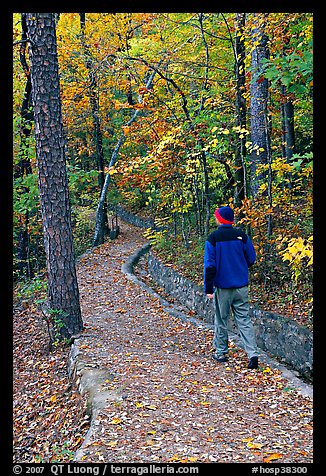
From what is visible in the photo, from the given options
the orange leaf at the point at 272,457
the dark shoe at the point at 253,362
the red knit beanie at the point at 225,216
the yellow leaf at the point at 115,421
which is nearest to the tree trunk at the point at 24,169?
the red knit beanie at the point at 225,216

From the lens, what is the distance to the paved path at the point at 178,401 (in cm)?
402

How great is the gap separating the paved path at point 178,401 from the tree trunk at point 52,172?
0.71m

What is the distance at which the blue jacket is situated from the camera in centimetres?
619

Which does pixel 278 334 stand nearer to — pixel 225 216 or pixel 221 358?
pixel 221 358

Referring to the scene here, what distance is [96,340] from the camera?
25.1ft

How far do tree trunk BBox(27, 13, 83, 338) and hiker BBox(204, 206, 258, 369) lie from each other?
2.90 m

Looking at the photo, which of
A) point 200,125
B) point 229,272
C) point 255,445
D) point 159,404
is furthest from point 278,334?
point 200,125

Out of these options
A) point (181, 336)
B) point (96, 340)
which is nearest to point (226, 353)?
point (181, 336)

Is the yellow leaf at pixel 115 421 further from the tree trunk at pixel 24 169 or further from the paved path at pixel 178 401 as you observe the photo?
the tree trunk at pixel 24 169

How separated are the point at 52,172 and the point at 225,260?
3.49m

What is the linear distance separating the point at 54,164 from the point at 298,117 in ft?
27.0

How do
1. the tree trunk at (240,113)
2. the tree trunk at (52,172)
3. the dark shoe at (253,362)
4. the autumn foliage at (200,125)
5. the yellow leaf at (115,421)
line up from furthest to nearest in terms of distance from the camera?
the tree trunk at (240,113) < the autumn foliage at (200,125) < the tree trunk at (52,172) < the dark shoe at (253,362) < the yellow leaf at (115,421)

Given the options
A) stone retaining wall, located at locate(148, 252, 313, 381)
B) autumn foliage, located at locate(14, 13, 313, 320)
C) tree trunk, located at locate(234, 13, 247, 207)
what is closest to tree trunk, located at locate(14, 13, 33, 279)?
autumn foliage, located at locate(14, 13, 313, 320)
